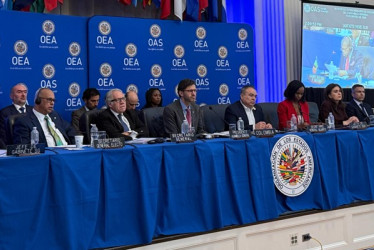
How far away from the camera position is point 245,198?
3.54 metres

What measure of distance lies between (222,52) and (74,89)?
2.06 m

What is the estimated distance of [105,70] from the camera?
634 centimetres

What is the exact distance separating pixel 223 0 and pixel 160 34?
3.74 ft

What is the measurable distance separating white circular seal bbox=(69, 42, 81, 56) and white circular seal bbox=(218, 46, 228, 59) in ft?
6.19

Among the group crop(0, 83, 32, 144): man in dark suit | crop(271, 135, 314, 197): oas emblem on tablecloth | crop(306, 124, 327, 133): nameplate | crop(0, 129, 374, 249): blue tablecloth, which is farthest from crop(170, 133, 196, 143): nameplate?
crop(0, 83, 32, 144): man in dark suit

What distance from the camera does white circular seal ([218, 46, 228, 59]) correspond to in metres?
7.20

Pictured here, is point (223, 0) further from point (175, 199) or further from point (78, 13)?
point (175, 199)

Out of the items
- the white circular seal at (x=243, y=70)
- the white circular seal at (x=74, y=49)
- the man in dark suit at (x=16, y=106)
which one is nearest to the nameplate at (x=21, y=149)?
the man in dark suit at (x=16, y=106)

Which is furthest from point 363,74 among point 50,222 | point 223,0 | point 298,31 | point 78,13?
point 50,222

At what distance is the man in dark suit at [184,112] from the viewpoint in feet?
15.4

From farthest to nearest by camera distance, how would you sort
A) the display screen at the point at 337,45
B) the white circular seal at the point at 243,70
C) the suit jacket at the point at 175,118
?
1. the display screen at the point at 337,45
2. the white circular seal at the point at 243,70
3. the suit jacket at the point at 175,118

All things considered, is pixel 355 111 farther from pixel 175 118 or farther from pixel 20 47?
pixel 20 47

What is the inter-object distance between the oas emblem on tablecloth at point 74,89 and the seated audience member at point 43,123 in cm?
175

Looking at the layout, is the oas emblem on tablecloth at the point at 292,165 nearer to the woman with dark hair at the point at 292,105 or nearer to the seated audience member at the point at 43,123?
the woman with dark hair at the point at 292,105
